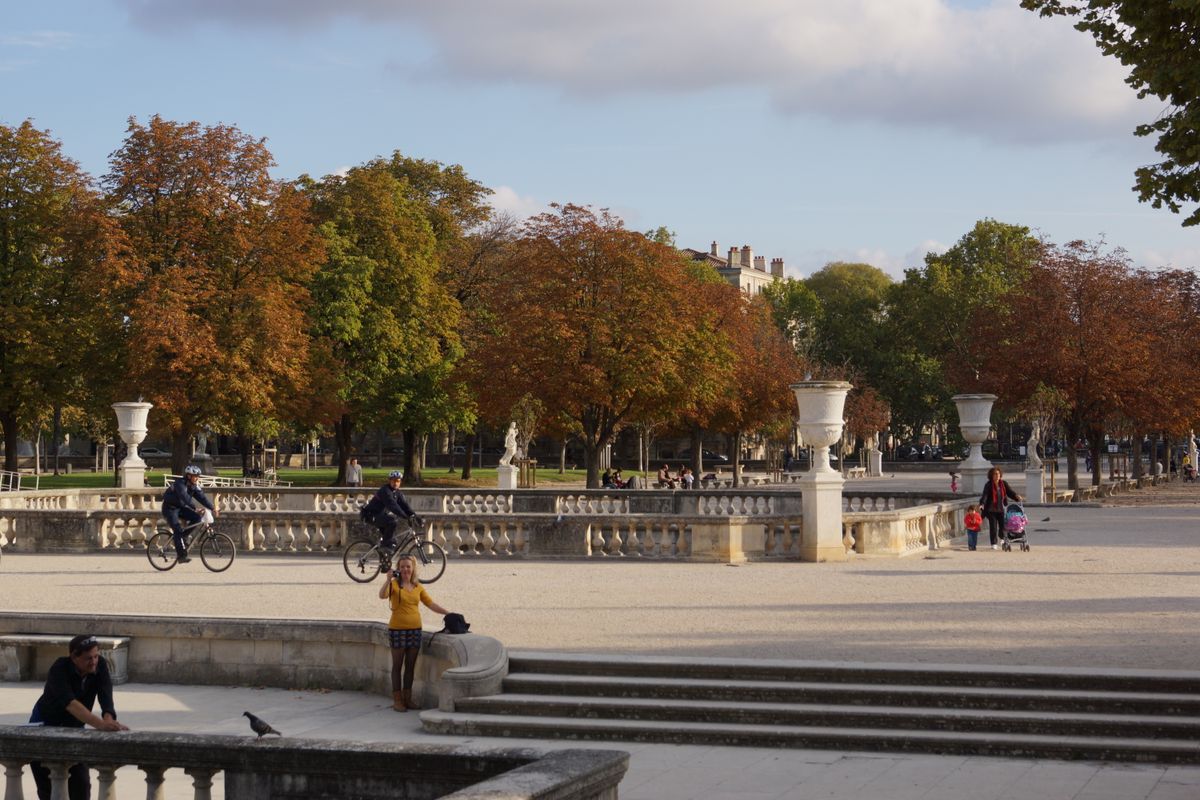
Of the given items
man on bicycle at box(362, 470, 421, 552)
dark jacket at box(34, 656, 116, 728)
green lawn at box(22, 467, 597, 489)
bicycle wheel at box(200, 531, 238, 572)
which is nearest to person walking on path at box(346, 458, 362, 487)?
green lawn at box(22, 467, 597, 489)

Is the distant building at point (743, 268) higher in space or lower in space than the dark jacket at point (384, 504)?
higher

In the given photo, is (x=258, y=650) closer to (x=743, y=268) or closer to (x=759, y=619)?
(x=759, y=619)

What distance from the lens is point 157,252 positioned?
4591 centimetres

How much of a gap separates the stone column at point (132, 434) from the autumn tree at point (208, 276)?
7.36 m

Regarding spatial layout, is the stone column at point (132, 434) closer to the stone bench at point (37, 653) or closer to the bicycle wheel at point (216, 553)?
the bicycle wheel at point (216, 553)

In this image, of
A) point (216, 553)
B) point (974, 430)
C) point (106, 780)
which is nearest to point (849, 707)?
point (106, 780)

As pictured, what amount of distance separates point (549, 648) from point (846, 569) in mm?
9185

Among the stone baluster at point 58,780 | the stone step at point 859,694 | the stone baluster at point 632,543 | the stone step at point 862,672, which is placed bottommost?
the stone step at point 859,694

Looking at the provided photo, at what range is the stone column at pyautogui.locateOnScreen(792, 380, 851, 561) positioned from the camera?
23.5 metres

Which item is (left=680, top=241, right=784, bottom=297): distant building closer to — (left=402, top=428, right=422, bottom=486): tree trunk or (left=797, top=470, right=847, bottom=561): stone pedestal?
(left=402, top=428, right=422, bottom=486): tree trunk

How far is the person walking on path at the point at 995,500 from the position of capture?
26188 mm

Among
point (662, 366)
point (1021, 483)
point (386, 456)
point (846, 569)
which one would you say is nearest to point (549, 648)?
point (846, 569)

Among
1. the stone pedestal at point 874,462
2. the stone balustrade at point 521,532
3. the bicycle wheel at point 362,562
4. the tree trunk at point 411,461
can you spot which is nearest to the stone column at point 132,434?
the stone balustrade at point 521,532

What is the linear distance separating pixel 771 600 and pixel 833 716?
615 cm
